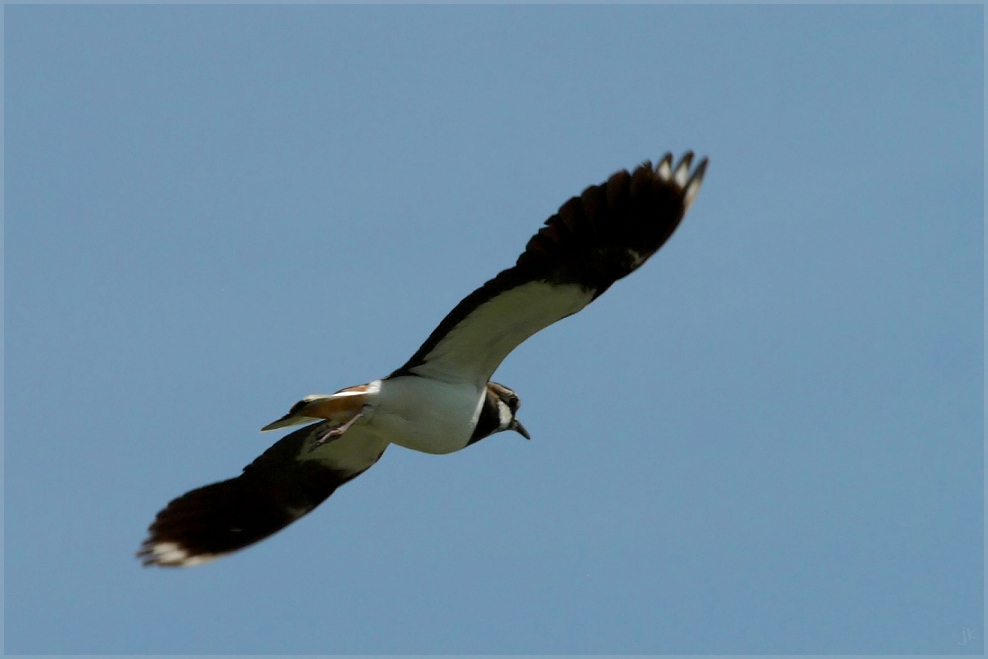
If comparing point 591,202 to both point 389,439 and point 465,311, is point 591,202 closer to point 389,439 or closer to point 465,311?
point 465,311

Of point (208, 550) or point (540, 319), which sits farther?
point (208, 550)

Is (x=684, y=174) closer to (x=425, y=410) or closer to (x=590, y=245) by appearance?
(x=590, y=245)

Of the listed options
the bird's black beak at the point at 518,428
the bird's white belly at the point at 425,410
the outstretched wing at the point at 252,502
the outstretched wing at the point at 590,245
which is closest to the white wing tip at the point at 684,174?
the outstretched wing at the point at 590,245

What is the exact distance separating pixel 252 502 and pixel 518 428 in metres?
2.22

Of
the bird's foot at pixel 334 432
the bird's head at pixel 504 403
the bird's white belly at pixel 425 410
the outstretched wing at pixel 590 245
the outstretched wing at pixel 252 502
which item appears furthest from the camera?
the outstretched wing at pixel 252 502

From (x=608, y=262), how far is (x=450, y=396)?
1647 millimetres

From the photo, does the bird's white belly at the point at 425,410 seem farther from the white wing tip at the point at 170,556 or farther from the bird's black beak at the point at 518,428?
the white wing tip at the point at 170,556

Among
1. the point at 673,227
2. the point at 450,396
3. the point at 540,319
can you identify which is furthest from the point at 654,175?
the point at 450,396

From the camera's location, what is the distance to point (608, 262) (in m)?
10.1

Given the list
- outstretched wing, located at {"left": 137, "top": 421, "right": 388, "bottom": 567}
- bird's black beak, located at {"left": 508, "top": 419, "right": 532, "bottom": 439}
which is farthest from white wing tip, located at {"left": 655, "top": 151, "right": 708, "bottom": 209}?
outstretched wing, located at {"left": 137, "top": 421, "right": 388, "bottom": 567}

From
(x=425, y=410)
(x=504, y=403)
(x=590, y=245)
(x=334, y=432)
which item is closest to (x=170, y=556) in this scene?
(x=334, y=432)

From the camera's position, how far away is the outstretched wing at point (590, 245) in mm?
9914

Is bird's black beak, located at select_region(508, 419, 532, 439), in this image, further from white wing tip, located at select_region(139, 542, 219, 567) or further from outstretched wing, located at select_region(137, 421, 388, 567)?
white wing tip, located at select_region(139, 542, 219, 567)

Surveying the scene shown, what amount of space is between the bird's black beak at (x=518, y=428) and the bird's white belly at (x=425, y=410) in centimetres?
86
